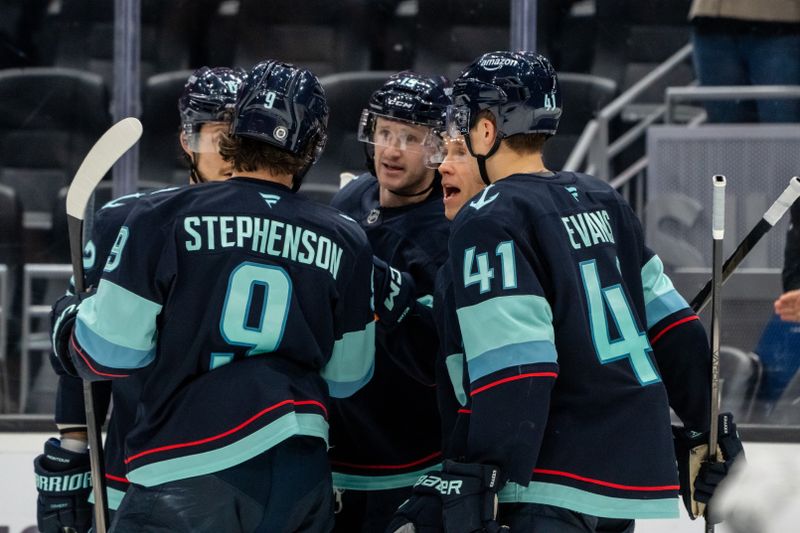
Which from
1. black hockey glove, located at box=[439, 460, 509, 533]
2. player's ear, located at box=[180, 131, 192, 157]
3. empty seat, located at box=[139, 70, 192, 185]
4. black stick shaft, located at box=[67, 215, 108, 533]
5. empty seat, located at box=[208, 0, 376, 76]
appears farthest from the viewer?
empty seat, located at box=[208, 0, 376, 76]

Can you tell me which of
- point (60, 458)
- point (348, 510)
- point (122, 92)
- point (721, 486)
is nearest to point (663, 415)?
point (721, 486)

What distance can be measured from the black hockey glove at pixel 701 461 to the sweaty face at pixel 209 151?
2.85 ft

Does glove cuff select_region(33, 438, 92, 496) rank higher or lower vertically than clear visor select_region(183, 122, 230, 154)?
lower

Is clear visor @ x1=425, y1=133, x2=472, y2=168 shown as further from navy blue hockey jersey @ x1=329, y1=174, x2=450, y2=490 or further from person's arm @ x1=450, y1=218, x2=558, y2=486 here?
person's arm @ x1=450, y1=218, x2=558, y2=486

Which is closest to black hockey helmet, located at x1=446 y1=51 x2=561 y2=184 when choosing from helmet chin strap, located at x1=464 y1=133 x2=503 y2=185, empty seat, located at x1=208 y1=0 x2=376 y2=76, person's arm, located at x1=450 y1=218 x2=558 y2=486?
helmet chin strap, located at x1=464 y1=133 x2=503 y2=185

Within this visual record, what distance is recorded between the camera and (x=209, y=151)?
209 centimetres

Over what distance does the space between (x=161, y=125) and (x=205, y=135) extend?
1098 millimetres

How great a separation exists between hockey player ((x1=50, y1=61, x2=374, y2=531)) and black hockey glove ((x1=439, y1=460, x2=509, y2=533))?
0.74ft

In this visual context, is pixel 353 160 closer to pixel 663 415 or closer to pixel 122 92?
pixel 122 92

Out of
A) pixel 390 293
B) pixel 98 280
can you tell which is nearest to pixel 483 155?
pixel 390 293

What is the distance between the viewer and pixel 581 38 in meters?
3.14

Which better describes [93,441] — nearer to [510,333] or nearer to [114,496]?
[114,496]

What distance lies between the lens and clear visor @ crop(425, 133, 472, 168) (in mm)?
1910

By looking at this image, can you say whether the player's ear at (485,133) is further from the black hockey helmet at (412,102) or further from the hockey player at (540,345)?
the black hockey helmet at (412,102)
